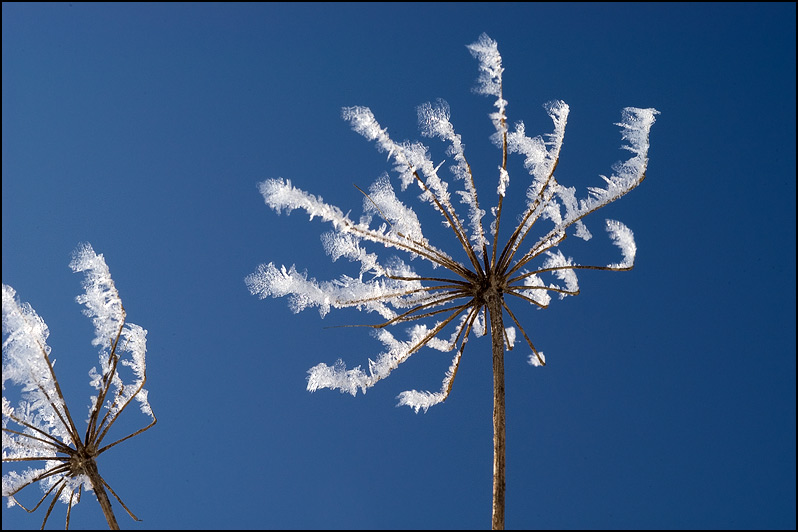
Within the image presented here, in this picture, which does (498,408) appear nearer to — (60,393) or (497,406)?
(497,406)

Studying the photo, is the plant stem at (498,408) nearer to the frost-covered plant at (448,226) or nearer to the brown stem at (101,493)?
the frost-covered plant at (448,226)

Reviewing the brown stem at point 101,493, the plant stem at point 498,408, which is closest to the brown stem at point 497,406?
the plant stem at point 498,408

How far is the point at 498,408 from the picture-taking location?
4359 millimetres

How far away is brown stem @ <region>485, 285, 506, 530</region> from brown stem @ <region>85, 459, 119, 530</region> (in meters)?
3.06

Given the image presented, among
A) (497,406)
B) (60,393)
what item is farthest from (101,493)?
(497,406)

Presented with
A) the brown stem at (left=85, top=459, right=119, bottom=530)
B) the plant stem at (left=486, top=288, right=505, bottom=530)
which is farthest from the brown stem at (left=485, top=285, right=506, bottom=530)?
the brown stem at (left=85, top=459, right=119, bottom=530)

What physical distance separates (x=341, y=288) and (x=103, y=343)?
2396mm

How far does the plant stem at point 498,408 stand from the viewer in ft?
13.7

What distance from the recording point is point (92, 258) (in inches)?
207

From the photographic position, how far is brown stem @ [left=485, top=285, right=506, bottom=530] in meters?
4.18

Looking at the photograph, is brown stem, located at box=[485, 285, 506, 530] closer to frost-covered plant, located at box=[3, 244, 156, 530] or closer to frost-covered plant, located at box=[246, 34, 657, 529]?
frost-covered plant, located at box=[246, 34, 657, 529]

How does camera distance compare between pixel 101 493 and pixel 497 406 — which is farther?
pixel 101 493

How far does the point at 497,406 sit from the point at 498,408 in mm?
16

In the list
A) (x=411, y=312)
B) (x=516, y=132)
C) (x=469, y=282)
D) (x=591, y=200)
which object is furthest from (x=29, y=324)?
(x=591, y=200)
